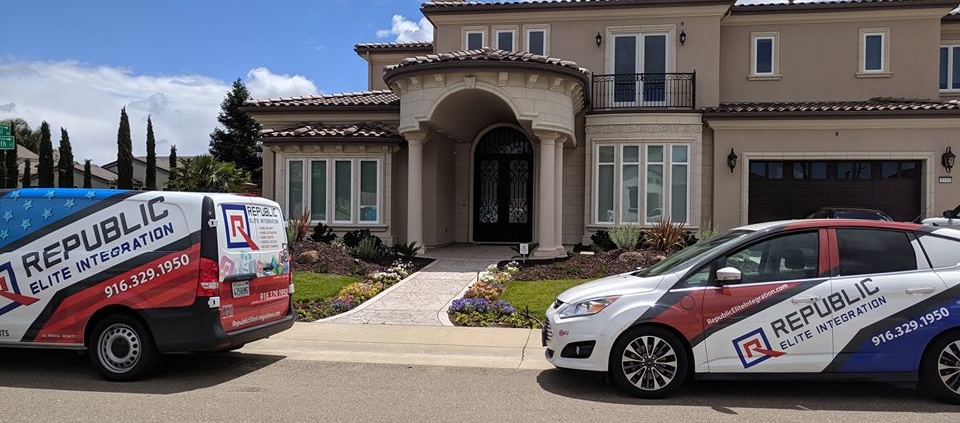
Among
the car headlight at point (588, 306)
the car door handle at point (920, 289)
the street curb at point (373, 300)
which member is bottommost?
the street curb at point (373, 300)

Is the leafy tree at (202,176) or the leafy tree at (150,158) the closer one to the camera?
the leafy tree at (202,176)

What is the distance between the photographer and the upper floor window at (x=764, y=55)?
18172mm

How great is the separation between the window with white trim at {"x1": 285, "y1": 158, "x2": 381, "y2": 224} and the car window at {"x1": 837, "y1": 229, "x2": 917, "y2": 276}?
11.8m

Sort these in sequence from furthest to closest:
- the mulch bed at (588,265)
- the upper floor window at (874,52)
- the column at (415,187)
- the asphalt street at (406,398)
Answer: the upper floor window at (874,52) < the column at (415,187) < the mulch bed at (588,265) < the asphalt street at (406,398)

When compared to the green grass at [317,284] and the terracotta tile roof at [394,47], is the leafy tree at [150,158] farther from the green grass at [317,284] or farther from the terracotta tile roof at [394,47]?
the green grass at [317,284]

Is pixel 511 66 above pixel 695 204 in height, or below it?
above

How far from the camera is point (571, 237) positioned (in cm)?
1741

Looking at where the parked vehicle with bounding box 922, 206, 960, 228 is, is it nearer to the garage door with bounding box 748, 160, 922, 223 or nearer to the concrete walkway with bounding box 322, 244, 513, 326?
the garage door with bounding box 748, 160, 922, 223

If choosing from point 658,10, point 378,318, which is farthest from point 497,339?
point 658,10

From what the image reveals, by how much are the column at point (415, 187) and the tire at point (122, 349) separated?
8592mm

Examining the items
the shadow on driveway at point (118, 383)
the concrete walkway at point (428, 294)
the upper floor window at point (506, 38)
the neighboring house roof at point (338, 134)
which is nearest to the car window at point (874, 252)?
the concrete walkway at point (428, 294)

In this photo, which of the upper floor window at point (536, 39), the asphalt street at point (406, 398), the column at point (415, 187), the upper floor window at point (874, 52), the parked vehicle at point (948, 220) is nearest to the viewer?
the asphalt street at point (406, 398)

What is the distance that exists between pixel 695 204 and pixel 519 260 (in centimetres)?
543

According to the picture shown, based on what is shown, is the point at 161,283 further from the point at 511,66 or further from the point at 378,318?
the point at 511,66
